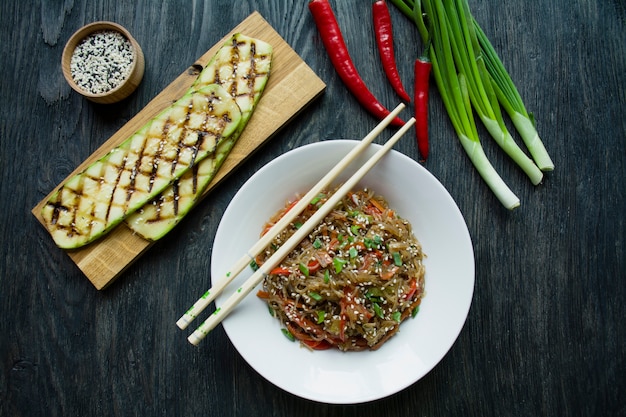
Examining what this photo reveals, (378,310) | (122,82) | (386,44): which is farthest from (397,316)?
(122,82)

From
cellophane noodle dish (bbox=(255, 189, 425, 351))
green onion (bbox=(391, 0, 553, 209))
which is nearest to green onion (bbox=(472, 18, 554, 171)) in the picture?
green onion (bbox=(391, 0, 553, 209))

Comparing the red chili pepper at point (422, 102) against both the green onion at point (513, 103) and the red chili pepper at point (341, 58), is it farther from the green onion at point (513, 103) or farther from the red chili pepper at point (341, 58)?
the green onion at point (513, 103)

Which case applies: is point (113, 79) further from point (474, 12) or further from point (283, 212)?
point (474, 12)

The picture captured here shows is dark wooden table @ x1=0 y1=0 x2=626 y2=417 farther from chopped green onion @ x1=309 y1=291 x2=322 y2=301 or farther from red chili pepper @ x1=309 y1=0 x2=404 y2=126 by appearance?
chopped green onion @ x1=309 y1=291 x2=322 y2=301

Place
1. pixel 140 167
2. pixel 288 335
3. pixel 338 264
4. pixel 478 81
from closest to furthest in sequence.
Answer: pixel 338 264 < pixel 288 335 < pixel 140 167 < pixel 478 81

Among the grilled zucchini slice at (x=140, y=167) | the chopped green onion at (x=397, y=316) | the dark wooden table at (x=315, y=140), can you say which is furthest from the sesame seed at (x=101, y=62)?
the chopped green onion at (x=397, y=316)

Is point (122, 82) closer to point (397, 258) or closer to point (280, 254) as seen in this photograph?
point (280, 254)
